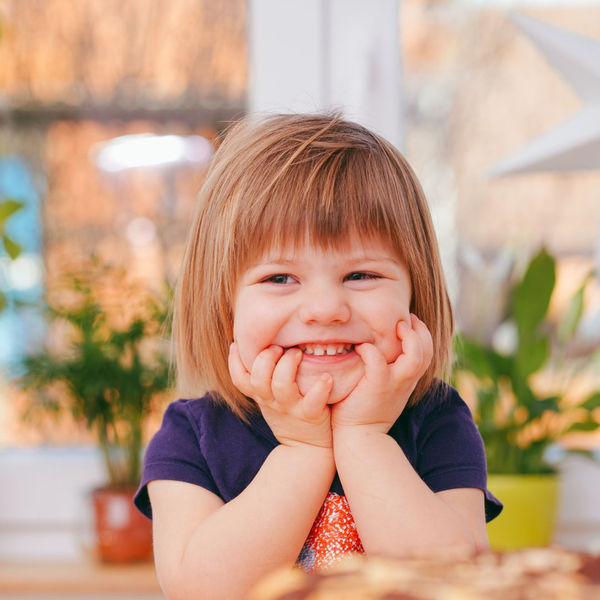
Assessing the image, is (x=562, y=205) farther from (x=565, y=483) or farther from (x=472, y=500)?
(x=472, y=500)

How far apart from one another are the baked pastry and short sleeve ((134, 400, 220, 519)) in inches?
17.9

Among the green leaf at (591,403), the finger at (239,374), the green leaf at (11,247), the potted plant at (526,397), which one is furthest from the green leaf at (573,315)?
the green leaf at (11,247)

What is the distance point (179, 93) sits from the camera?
5.46 feet

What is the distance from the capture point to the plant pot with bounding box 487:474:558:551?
1.30 meters

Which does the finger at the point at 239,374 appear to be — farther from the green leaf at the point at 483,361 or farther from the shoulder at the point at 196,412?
the green leaf at the point at 483,361

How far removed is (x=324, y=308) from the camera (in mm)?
681

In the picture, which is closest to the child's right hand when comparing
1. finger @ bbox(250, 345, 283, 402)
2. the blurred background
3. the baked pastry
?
finger @ bbox(250, 345, 283, 402)

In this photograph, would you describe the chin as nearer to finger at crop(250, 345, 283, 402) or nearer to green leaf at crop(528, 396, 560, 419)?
finger at crop(250, 345, 283, 402)

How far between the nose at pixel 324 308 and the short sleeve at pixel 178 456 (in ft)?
0.62

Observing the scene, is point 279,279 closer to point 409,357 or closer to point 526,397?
point 409,357

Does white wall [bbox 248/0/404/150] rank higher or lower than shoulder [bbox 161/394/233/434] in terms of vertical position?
higher

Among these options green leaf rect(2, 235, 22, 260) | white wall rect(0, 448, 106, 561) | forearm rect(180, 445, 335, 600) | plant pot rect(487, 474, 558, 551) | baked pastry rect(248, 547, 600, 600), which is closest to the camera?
baked pastry rect(248, 547, 600, 600)

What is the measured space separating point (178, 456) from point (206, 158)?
38.4 inches

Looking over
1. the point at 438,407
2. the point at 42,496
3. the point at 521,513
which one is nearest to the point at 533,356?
the point at 521,513
